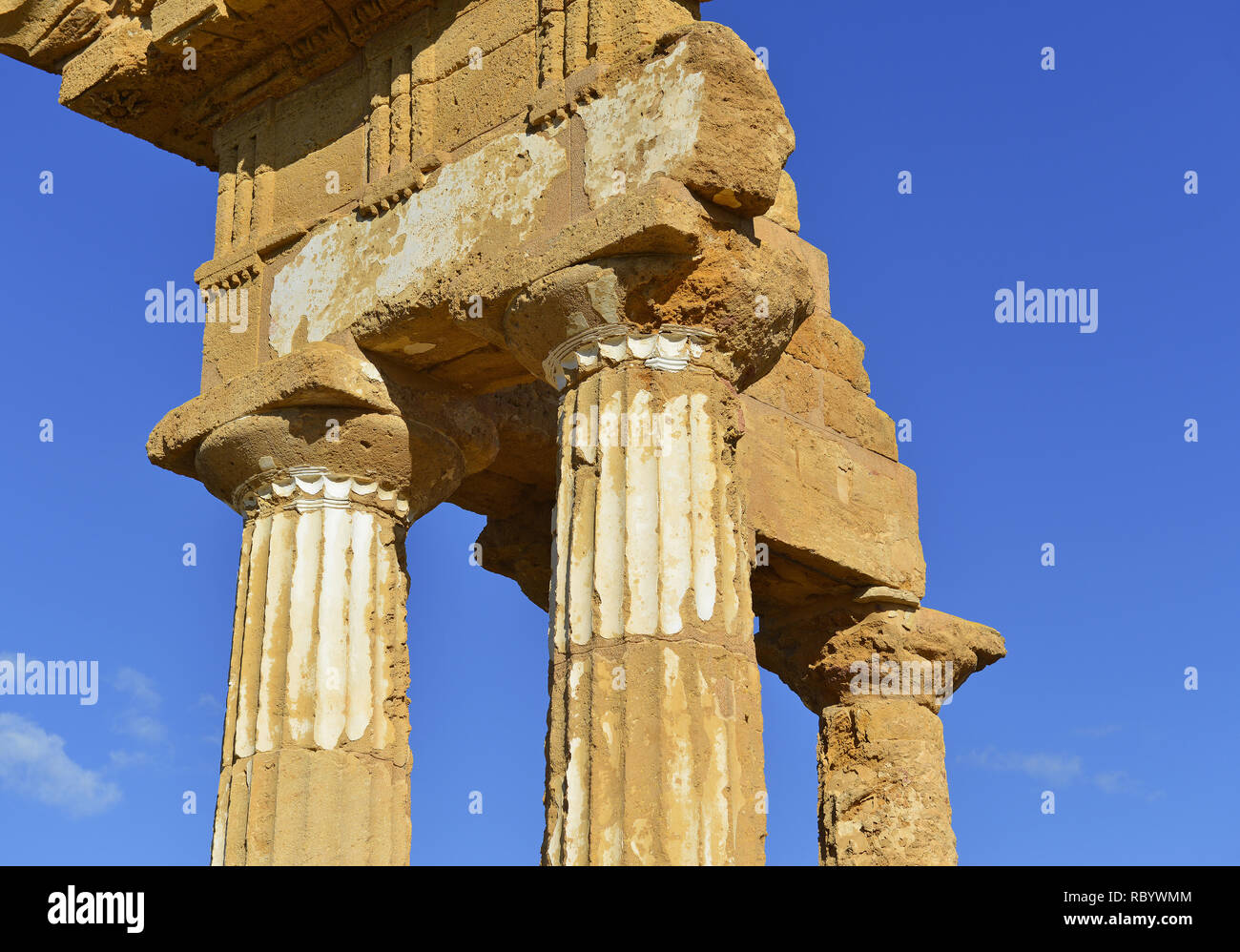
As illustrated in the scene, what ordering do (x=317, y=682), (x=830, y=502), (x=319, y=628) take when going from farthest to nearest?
(x=830, y=502) < (x=319, y=628) < (x=317, y=682)

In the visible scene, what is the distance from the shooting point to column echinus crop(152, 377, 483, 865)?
388 inches

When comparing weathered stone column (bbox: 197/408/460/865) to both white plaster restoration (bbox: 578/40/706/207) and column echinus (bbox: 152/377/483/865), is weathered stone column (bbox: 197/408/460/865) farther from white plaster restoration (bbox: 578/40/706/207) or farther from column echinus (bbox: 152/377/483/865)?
white plaster restoration (bbox: 578/40/706/207)

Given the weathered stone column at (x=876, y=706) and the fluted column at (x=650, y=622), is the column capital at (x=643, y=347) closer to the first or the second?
the fluted column at (x=650, y=622)

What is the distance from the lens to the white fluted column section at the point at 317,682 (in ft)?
32.3

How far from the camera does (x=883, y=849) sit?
41.0 feet

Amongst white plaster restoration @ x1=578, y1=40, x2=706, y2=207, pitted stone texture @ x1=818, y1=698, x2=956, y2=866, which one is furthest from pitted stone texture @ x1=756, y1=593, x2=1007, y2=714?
white plaster restoration @ x1=578, y1=40, x2=706, y2=207

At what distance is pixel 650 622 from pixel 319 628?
8.17ft

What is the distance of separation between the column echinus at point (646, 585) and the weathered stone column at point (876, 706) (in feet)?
13.7

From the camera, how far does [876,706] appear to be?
1309 centimetres

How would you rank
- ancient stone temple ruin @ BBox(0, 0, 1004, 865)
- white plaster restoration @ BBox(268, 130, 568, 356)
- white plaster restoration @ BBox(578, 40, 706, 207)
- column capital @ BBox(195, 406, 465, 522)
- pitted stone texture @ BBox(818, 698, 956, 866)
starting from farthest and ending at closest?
pitted stone texture @ BBox(818, 698, 956, 866) < column capital @ BBox(195, 406, 465, 522) < white plaster restoration @ BBox(268, 130, 568, 356) < white plaster restoration @ BBox(578, 40, 706, 207) < ancient stone temple ruin @ BBox(0, 0, 1004, 865)

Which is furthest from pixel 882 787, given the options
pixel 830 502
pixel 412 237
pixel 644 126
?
pixel 644 126

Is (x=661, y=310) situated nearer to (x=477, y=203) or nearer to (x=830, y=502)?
(x=477, y=203)

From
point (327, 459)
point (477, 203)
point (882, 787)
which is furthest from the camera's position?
point (882, 787)
